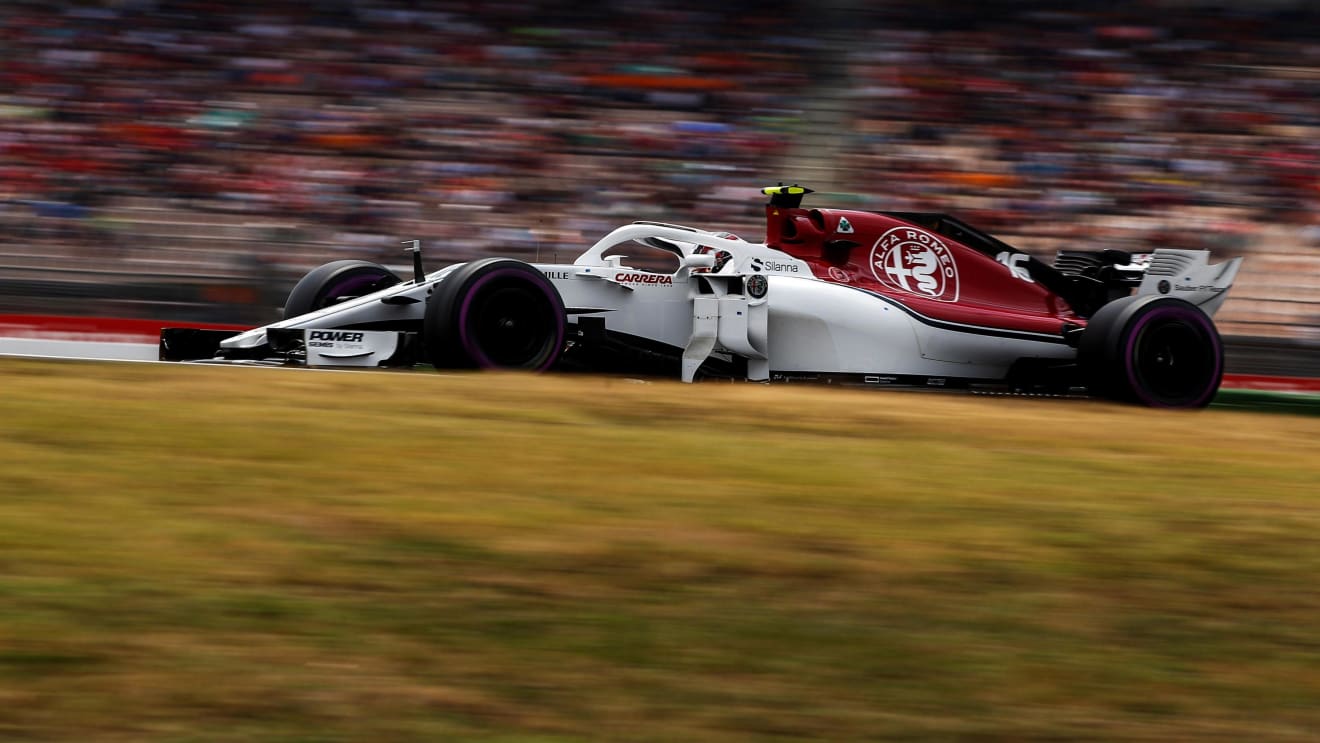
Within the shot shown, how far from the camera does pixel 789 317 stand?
8820 millimetres

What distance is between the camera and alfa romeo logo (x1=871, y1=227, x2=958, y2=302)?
9453mm

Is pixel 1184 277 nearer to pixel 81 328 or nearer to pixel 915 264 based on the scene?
pixel 915 264

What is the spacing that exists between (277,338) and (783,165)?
330 inches

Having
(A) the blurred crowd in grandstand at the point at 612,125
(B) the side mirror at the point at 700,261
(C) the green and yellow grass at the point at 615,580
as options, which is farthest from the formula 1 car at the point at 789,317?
(A) the blurred crowd in grandstand at the point at 612,125

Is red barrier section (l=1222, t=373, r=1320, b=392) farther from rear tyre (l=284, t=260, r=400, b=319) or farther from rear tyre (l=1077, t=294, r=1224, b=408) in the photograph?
rear tyre (l=284, t=260, r=400, b=319)

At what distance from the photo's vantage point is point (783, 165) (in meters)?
15.5

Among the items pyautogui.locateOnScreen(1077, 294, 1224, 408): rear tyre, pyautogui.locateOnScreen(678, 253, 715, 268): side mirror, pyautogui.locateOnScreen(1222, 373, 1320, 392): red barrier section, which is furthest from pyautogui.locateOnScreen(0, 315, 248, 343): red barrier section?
pyautogui.locateOnScreen(1222, 373, 1320, 392): red barrier section

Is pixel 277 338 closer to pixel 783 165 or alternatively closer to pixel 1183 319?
pixel 1183 319

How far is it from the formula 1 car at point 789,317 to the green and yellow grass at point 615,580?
4.76 feet

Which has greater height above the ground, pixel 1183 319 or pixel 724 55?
pixel 724 55

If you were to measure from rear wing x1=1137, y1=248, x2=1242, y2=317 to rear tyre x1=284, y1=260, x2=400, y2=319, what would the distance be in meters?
5.15

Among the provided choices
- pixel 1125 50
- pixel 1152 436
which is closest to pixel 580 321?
pixel 1152 436

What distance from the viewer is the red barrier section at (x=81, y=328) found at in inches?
490

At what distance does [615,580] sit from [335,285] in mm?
5519
